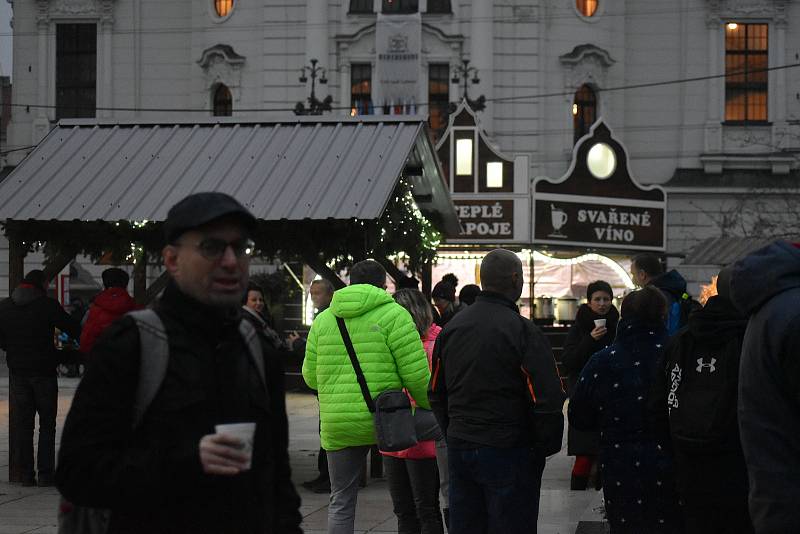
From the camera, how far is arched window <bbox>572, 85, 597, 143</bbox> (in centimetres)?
4228

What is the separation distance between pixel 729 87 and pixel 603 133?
14.4 metres

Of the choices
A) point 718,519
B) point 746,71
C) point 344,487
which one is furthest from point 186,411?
point 746,71

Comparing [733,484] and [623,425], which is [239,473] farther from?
[623,425]

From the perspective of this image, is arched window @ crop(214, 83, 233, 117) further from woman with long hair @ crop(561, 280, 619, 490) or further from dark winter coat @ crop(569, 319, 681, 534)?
dark winter coat @ crop(569, 319, 681, 534)

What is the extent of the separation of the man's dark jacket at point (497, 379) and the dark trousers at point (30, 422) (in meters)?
7.01

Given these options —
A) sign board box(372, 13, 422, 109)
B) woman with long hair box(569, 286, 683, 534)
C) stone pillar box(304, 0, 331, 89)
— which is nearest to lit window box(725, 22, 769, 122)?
sign board box(372, 13, 422, 109)

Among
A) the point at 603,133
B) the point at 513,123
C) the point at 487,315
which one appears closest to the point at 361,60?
the point at 513,123

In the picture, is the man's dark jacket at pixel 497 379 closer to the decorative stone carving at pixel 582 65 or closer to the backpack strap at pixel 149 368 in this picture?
the backpack strap at pixel 149 368

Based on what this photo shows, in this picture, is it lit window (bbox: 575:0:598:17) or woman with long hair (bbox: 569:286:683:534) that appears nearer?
woman with long hair (bbox: 569:286:683:534)

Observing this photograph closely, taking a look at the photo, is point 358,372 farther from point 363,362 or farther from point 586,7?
point 586,7

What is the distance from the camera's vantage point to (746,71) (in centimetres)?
4259

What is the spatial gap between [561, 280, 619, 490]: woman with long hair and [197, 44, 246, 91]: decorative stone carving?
100 feet

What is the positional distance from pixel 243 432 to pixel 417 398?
19.0 feet

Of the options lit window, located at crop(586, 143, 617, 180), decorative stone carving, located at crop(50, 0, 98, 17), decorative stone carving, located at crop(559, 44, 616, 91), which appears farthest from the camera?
decorative stone carving, located at crop(50, 0, 98, 17)
